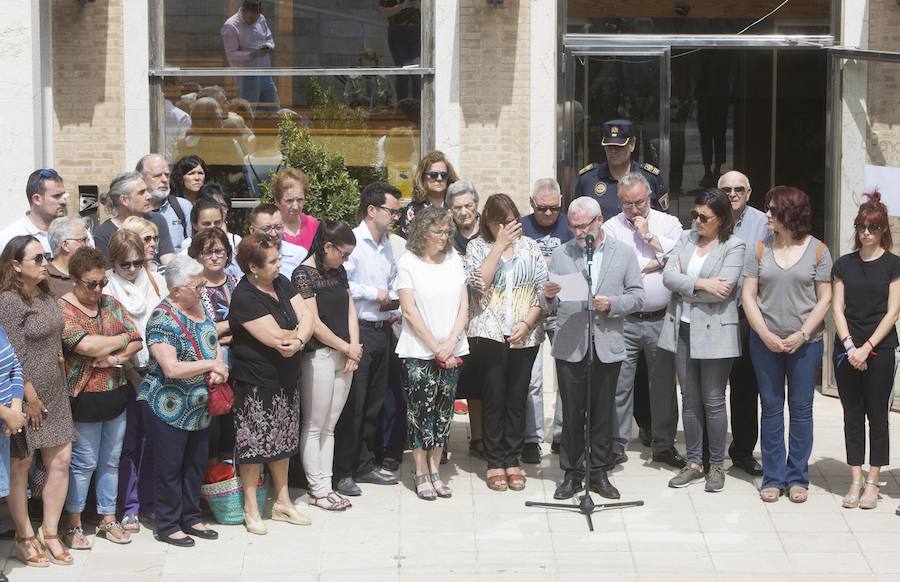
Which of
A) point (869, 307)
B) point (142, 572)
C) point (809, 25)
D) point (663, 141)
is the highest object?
point (809, 25)

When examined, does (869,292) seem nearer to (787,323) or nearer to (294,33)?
(787,323)

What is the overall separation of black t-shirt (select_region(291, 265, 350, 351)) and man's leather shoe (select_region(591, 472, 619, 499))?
1832mm

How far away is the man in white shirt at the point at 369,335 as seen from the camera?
360 inches

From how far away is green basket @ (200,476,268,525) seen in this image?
846cm

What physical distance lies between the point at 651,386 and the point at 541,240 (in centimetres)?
125

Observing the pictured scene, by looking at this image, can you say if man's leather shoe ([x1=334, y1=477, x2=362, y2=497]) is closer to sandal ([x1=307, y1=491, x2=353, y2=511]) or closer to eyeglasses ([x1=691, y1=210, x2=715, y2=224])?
sandal ([x1=307, y1=491, x2=353, y2=511])

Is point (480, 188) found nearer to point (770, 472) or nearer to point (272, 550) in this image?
point (770, 472)

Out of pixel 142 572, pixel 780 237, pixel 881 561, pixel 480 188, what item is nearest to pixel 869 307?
pixel 780 237

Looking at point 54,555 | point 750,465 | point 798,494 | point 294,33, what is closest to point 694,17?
point 294,33

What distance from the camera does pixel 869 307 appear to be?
8.81 meters

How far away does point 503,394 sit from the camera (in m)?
9.27

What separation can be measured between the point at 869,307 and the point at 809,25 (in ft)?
13.1

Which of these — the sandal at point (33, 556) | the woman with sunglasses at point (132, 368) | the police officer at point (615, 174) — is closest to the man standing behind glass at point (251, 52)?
the police officer at point (615, 174)

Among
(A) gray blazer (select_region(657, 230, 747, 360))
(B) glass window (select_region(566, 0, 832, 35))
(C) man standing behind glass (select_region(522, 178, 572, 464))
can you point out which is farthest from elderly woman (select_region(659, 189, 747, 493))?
(B) glass window (select_region(566, 0, 832, 35))
